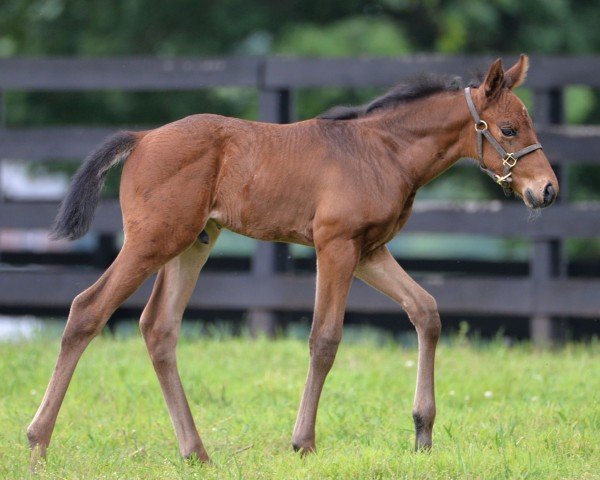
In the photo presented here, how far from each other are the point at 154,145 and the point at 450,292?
13.2 feet

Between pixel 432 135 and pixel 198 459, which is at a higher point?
pixel 432 135

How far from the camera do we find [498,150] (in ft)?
17.8

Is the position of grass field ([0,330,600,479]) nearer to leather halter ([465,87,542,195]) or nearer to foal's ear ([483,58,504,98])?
leather halter ([465,87,542,195])

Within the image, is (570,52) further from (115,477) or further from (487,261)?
(115,477)

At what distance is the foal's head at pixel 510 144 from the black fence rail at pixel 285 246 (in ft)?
11.0

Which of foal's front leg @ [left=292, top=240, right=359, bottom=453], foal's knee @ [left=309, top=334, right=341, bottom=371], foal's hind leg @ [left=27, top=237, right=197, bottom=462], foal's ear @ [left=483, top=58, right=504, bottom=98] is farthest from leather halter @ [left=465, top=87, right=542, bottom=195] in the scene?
foal's hind leg @ [left=27, top=237, right=197, bottom=462]

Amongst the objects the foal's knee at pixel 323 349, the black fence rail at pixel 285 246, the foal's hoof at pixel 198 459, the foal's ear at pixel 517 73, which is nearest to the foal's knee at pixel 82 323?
the foal's hoof at pixel 198 459

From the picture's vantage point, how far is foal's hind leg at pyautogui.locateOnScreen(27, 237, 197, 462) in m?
5.20

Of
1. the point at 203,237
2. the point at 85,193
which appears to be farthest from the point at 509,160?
the point at 85,193

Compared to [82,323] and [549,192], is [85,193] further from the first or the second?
[549,192]

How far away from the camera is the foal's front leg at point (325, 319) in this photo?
209 inches

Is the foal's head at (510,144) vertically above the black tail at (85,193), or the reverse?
the foal's head at (510,144)

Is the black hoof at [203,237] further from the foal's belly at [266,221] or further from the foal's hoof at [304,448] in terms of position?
the foal's hoof at [304,448]

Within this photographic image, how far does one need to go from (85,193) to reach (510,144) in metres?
1.98
